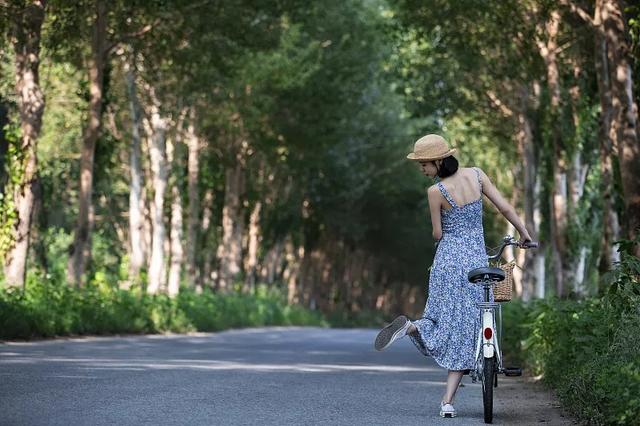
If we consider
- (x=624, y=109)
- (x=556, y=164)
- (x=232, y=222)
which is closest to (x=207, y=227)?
(x=232, y=222)

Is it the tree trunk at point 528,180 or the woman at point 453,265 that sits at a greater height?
the tree trunk at point 528,180

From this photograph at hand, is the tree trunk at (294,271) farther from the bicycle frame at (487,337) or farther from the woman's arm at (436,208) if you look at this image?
the bicycle frame at (487,337)

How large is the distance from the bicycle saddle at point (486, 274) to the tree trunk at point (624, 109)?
7.00 m

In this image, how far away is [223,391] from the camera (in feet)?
39.3

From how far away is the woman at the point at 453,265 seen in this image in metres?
10.4

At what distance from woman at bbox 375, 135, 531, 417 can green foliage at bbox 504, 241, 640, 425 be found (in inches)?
39.3

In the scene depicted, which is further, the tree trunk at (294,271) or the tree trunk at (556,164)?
the tree trunk at (294,271)

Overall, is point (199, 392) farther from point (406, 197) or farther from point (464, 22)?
point (406, 197)

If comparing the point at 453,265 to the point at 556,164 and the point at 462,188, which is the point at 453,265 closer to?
the point at 462,188

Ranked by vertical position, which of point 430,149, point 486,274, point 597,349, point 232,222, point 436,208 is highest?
point 232,222

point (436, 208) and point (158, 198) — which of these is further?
point (158, 198)

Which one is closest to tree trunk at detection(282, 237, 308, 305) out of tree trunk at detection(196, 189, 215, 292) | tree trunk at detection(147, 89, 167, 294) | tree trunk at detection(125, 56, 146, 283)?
tree trunk at detection(196, 189, 215, 292)

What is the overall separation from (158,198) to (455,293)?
962 inches

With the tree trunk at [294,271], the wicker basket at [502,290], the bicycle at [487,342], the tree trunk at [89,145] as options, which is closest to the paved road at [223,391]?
the bicycle at [487,342]
